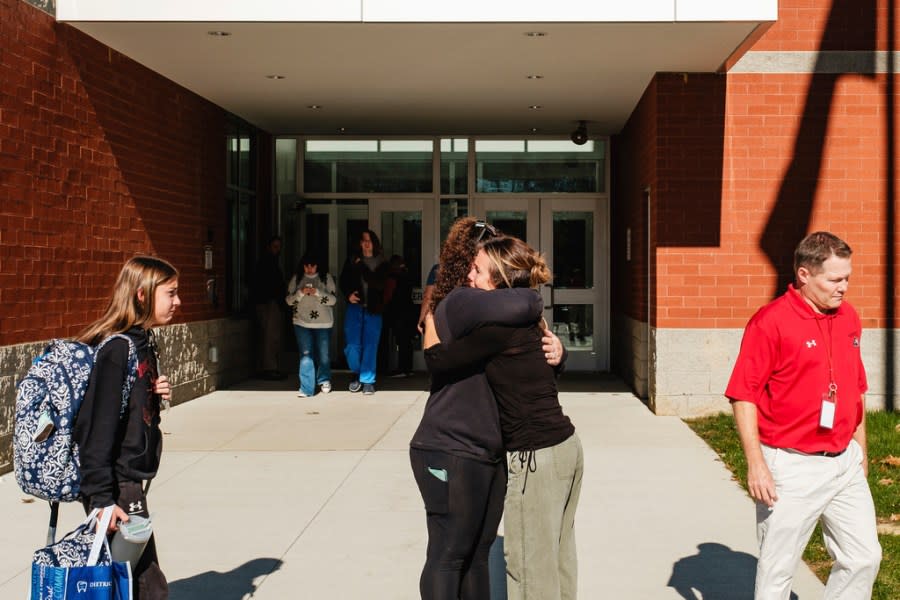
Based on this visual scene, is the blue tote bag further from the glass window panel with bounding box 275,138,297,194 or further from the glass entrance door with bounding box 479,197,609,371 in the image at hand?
the glass window panel with bounding box 275,138,297,194

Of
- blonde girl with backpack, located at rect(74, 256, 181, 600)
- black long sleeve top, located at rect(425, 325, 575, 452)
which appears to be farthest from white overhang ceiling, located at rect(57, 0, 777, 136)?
black long sleeve top, located at rect(425, 325, 575, 452)

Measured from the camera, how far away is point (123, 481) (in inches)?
147

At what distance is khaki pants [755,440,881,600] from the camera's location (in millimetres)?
3979

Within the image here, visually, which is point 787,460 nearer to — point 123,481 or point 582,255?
point 123,481

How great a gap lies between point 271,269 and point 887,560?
9847mm

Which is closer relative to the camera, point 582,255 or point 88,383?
point 88,383

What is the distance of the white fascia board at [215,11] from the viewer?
888 centimetres

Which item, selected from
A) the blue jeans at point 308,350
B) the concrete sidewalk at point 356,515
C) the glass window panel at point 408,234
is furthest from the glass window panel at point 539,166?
the concrete sidewalk at point 356,515

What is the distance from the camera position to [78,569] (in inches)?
140

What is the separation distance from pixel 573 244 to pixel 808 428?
1205 centimetres

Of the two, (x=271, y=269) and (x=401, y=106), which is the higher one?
(x=401, y=106)

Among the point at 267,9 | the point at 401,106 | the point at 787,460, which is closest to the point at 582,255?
the point at 401,106

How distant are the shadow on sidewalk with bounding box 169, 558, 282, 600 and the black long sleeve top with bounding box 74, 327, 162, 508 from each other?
5.02 ft

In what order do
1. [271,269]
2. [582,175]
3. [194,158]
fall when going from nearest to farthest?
[194,158] → [271,269] → [582,175]
